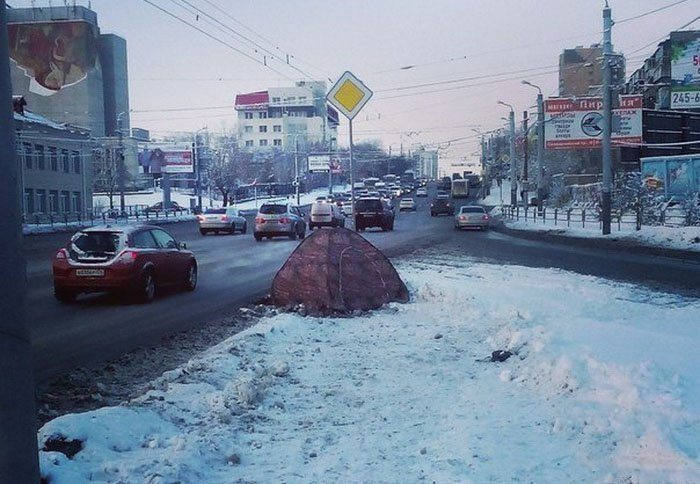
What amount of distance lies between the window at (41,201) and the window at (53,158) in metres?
2.57

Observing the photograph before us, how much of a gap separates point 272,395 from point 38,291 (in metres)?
10.2

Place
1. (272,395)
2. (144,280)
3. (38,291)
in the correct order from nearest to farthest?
1. (272,395)
2. (144,280)
3. (38,291)

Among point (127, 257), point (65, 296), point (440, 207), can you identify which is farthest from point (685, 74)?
point (65, 296)

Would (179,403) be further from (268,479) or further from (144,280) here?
(144,280)

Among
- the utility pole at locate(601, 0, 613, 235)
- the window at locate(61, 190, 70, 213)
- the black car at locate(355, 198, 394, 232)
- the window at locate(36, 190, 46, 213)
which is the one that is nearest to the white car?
the black car at locate(355, 198, 394, 232)

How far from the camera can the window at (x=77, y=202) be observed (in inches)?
2256

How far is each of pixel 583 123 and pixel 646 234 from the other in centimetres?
2193

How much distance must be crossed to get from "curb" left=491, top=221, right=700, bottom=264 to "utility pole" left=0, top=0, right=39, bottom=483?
19.1 metres

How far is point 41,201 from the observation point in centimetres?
5147

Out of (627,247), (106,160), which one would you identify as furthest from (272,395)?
(106,160)

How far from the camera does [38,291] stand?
559 inches

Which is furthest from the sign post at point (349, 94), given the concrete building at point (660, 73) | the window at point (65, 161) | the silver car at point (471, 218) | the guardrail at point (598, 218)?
the concrete building at point (660, 73)

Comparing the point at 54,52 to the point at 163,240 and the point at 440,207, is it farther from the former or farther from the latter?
the point at 163,240

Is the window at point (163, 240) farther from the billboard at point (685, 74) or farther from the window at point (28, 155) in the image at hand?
the billboard at point (685, 74)
